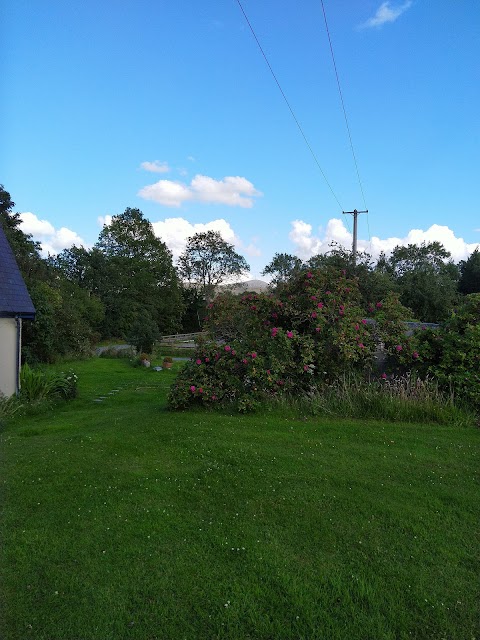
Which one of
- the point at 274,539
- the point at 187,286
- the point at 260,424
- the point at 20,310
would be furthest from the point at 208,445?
the point at 187,286

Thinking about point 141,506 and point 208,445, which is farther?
point 208,445

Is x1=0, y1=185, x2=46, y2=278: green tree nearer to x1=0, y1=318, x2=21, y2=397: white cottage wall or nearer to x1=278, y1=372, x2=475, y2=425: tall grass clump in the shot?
x1=0, y1=318, x2=21, y2=397: white cottage wall

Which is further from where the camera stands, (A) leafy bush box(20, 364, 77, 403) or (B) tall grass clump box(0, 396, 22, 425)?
(A) leafy bush box(20, 364, 77, 403)

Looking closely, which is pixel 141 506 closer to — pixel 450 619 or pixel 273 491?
pixel 273 491

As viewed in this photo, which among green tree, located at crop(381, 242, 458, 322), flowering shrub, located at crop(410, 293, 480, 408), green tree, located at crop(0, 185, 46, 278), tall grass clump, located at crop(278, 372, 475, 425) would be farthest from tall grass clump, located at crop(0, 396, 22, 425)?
green tree, located at crop(381, 242, 458, 322)

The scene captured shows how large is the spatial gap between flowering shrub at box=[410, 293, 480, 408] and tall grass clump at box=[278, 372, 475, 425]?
0.20 metres

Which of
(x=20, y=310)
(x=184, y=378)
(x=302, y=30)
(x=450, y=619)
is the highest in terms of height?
(x=302, y=30)

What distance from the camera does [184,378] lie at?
711cm

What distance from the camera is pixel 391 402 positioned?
20.9 feet

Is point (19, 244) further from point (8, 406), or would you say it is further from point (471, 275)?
point (471, 275)

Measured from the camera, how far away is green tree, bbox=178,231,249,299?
46.3 m

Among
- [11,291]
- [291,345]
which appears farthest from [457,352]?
[11,291]

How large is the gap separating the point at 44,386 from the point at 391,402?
7.27m

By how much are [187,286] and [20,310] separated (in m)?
37.4
